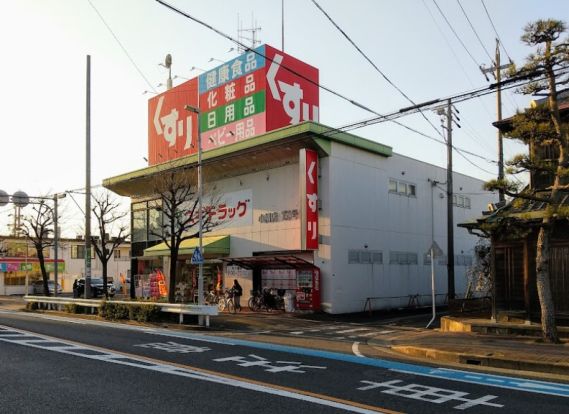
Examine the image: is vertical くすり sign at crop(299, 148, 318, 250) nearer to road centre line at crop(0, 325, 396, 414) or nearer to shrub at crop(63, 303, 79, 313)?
road centre line at crop(0, 325, 396, 414)

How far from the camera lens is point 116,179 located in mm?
34750

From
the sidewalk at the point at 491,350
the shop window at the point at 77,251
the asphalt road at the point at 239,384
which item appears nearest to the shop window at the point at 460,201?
the sidewalk at the point at 491,350

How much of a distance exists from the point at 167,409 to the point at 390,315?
61.4 feet

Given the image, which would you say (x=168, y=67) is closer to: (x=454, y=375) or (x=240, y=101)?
(x=240, y=101)

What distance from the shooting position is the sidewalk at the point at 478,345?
10656 mm

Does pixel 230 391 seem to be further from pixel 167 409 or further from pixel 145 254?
pixel 145 254

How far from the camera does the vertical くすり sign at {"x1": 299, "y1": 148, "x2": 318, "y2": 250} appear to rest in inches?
912

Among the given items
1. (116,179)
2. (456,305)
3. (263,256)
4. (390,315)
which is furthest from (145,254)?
(456,305)

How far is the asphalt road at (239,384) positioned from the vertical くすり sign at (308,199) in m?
10.4

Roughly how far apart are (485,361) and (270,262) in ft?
49.2

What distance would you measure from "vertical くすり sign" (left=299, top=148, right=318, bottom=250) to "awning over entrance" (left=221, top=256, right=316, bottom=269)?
107 centimetres

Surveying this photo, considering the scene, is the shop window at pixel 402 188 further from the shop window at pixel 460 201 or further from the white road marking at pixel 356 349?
the white road marking at pixel 356 349

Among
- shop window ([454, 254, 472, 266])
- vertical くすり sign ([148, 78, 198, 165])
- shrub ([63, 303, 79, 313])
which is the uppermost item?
vertical くすり sign ([148, 78, 198, 165])

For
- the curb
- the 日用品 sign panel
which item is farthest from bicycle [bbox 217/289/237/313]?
the curb
